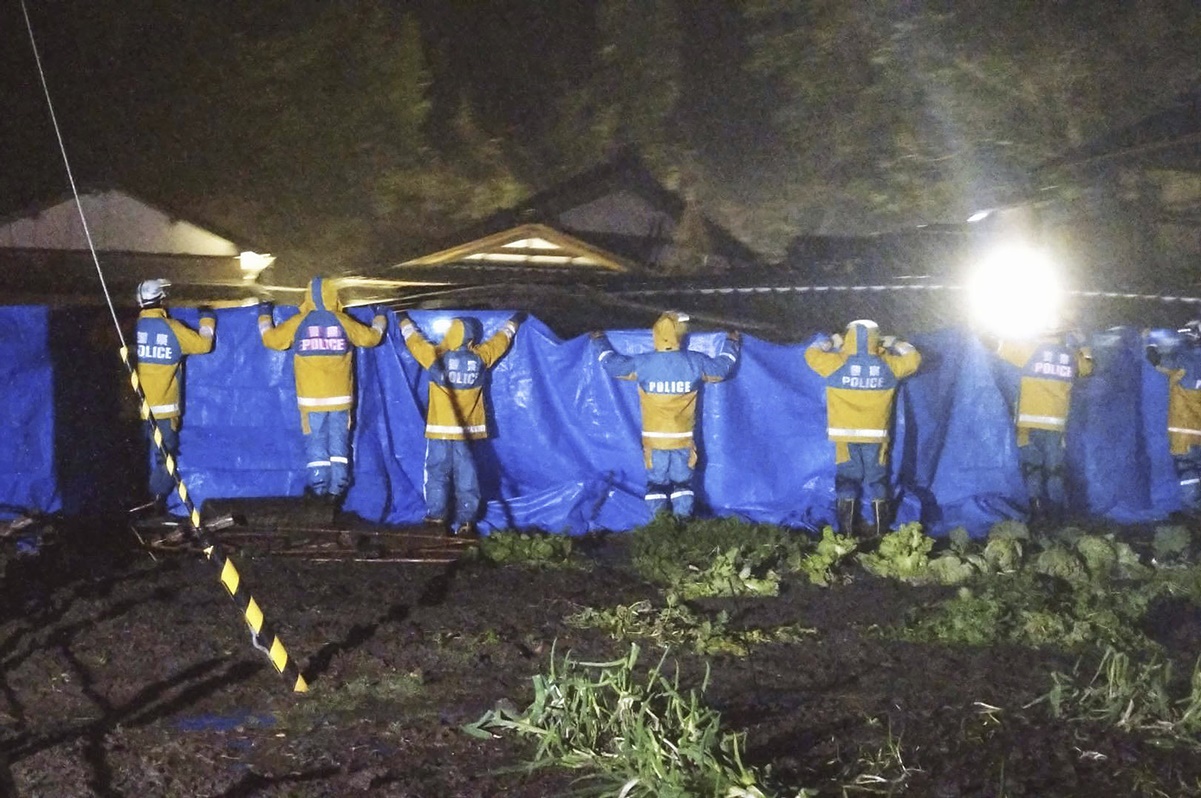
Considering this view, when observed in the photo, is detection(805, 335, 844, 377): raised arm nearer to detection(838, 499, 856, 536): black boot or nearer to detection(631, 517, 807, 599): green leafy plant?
detection(838, 499, 856, 536): black boot

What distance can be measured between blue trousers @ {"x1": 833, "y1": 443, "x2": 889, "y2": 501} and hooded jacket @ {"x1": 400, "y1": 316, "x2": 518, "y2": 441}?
10.4 ft

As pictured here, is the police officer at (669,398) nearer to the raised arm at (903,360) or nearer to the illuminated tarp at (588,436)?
the illuminated tarp at (588,436)

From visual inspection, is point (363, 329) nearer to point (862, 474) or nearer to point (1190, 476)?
point (862, 474)

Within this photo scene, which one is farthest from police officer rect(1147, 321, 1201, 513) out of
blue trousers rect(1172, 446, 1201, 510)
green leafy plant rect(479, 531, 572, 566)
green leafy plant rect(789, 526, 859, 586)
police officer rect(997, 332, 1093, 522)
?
green leafy plant rect(479, 531, 572, 566)

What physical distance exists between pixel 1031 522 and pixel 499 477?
15.5 ft

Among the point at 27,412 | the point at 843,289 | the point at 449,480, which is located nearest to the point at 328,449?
the point at 449,480

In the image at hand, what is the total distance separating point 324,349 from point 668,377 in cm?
290

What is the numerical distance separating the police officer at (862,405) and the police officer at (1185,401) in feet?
9.11

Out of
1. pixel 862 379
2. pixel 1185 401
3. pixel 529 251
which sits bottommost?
pixel 1185 401

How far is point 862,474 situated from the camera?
8797 mm

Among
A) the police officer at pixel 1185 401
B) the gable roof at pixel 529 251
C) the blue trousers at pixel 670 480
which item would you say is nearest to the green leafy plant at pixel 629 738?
the blue trousers at pixel 670 480

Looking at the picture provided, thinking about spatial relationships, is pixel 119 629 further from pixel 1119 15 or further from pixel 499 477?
pixel 1119 15

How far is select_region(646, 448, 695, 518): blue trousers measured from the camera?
8.78 m

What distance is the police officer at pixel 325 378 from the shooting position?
8703 mm
